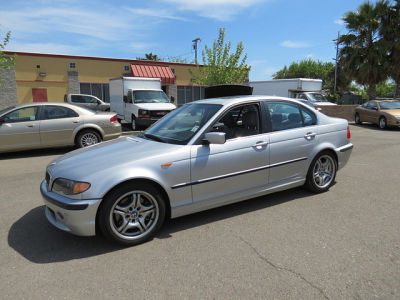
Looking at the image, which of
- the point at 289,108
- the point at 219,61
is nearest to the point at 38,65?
the point at 219,61

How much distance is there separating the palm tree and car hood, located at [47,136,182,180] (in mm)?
22940

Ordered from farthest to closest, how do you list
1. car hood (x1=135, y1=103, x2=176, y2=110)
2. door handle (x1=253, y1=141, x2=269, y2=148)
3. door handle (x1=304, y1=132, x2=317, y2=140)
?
1. car hood (x1=135, y1=103, x2=176, y2=110)
2. door handle (x1=304, y1=132, x2=317, y2=140)
3. door handle (x1=253, y1=141, x2=269, y2=148)

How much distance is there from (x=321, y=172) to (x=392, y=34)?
21747 mm

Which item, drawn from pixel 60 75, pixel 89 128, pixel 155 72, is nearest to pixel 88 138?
pixel 89 128

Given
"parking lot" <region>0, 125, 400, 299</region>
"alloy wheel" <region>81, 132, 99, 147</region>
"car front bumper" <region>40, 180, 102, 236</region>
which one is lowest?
"parking lot" <region>0, 125, 400, 299</region>

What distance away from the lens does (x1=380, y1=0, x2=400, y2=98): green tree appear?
70.2 ft

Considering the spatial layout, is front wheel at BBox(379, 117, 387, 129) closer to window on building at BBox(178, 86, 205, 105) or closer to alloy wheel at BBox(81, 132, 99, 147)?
alloy wheel at BBox(81, 132, 99, 147)

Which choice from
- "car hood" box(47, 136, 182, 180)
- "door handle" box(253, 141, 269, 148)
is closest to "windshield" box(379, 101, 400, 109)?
"door handle" box(253, 141, 269, 148)

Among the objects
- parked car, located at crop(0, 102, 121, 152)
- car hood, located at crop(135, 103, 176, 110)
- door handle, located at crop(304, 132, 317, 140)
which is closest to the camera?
door handle, located at crop(304, 132, 317, 140)

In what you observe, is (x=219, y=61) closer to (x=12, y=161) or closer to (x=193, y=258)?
(x=12, y=161)

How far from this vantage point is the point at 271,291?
2543mm

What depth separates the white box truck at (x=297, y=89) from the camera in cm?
2007

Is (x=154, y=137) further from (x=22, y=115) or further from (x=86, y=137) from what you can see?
(x=22, y=115)

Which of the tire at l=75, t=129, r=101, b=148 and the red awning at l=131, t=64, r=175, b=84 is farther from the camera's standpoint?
the red awning at l=131, t=64, r=175, b=84
